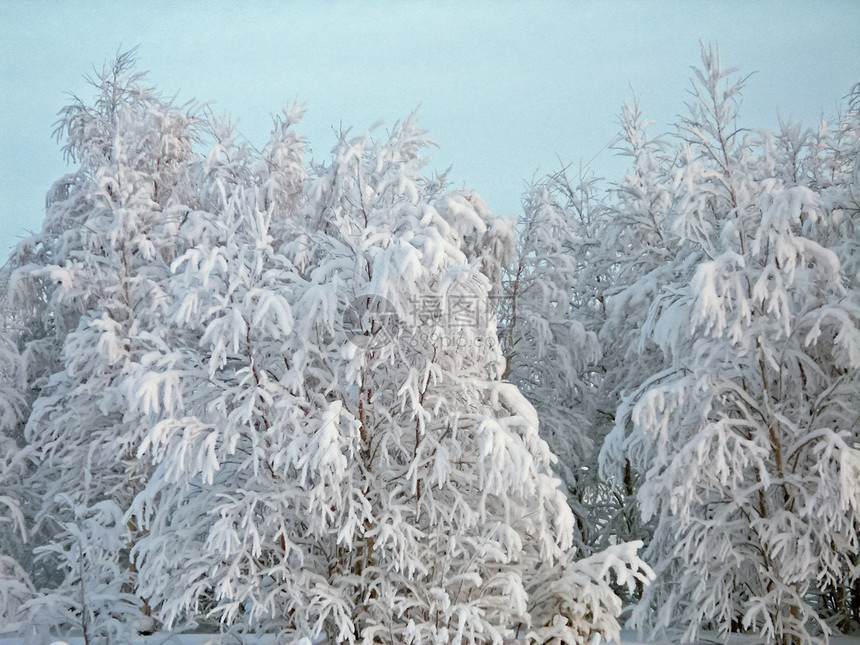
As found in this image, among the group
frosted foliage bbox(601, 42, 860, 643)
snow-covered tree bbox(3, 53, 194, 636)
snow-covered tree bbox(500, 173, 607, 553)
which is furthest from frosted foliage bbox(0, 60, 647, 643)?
snow-covered tree bbox(500, 173, 607, 553)

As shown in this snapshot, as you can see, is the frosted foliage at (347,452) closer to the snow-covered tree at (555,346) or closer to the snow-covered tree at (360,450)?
the snow-covered tree at (360,450)

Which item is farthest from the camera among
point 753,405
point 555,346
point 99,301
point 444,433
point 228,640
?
point 555,346

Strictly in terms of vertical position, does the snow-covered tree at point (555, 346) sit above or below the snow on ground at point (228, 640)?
above

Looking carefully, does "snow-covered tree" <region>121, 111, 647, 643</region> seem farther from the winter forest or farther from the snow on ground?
the snow on ground

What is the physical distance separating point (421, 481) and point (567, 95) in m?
90.8

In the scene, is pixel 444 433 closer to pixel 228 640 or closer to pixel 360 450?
pixel 360 450

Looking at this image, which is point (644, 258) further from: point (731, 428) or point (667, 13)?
point (667, 13)

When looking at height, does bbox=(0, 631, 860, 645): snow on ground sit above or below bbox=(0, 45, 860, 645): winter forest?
below

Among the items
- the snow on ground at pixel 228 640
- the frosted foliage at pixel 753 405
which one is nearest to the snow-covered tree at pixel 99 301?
the snow on ground at pixel 228 640

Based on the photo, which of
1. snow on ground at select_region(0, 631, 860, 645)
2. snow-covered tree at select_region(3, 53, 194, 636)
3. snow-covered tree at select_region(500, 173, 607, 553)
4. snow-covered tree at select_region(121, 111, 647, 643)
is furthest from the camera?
snow-covered tree at select_region(500, 173, 607, 553)

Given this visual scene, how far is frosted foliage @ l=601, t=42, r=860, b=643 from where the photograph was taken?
9078 millimetres

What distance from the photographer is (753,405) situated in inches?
387

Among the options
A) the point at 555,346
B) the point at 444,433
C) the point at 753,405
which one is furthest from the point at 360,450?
the point at 555,346

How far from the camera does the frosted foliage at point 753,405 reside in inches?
357
